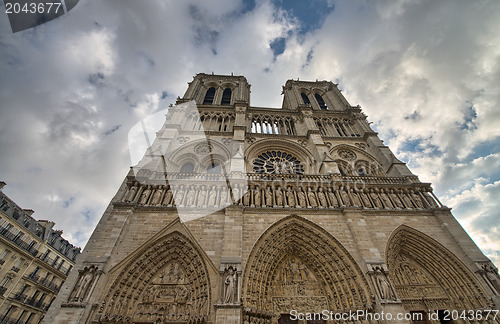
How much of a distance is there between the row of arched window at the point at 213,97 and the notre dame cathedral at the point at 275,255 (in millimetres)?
8636

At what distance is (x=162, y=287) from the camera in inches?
292

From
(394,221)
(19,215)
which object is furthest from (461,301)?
(19,215)

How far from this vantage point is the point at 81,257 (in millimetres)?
7180

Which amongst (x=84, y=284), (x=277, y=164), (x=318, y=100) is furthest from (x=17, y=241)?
(x=318, y=100)

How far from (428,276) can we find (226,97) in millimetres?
17622

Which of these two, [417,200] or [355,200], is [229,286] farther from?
[417,200]

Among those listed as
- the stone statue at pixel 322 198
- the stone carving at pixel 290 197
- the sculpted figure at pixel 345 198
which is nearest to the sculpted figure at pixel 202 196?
the stone carving at pixel 290 197

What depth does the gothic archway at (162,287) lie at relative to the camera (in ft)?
21.9

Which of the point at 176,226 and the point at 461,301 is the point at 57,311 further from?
the point at 461,301

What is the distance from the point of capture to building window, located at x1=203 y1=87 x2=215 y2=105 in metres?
18.9

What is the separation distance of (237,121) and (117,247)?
9733 millimetres

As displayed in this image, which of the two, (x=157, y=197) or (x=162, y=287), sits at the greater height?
(x=157, y=197)

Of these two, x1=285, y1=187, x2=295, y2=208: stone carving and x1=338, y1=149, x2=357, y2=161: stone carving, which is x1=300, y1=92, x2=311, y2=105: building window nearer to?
x1=338, y1=149, x2=357, y2=161: stone carving

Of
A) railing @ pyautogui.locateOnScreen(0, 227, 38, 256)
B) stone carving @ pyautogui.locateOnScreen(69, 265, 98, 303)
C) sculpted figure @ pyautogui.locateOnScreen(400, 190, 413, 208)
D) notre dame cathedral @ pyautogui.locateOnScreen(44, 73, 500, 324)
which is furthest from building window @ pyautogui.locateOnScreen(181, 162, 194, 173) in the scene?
railing @ pyautogui.locateOnScreen(0, 227, 38, 256)
